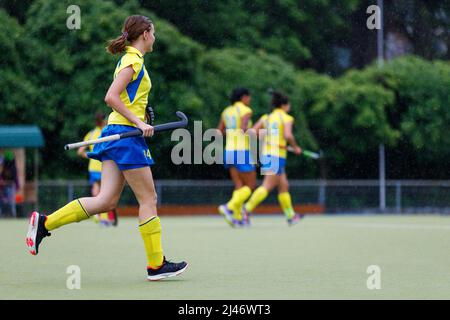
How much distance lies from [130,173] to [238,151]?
9.17 m

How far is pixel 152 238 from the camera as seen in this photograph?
8500 mm

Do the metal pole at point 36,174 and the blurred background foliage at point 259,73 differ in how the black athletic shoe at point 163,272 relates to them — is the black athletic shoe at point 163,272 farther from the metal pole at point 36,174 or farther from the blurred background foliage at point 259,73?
the blurred background foliage at point 259,73

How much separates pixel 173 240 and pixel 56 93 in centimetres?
1094

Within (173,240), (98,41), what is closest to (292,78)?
(98,41)

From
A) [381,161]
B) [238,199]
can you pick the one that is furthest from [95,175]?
[381,161]

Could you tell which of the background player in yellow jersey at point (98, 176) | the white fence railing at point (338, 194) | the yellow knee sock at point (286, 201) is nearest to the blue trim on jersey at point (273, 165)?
the yellow knee sock at point (286, 201)

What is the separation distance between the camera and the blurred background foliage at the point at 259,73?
24.1m

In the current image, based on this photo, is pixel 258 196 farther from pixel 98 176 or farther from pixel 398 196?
pixel 398 196

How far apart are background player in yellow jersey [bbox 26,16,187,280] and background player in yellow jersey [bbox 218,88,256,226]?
8.61 metres

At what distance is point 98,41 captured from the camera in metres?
24.3

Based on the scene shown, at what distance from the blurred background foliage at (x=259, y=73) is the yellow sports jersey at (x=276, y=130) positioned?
6.54m

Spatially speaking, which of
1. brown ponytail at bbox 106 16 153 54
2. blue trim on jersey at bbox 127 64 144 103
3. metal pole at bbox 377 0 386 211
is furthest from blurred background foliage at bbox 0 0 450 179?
blue trim on jersey at bbox 127 64 144 103
